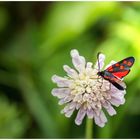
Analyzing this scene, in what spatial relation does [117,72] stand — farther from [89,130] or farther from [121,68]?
[89,130]

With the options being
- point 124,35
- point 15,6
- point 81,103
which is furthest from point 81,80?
point 15,6

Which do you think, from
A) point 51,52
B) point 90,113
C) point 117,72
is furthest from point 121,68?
point 51,52

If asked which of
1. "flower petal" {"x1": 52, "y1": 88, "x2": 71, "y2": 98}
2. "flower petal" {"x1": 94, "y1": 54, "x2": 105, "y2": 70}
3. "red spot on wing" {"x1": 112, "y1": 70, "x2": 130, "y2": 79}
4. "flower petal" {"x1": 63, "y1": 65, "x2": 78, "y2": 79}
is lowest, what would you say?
"red spot on wing" {"x1": 112, "y1": 70, "x2": 130, "y2": 79}

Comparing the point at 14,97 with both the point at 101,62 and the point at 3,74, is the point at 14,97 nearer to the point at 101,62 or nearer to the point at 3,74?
the point at 3,74

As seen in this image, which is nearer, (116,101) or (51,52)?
(116,101)

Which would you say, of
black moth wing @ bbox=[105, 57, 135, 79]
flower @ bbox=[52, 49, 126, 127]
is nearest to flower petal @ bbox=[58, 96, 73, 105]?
flower @ bbox=[52, 49, 126, 127]

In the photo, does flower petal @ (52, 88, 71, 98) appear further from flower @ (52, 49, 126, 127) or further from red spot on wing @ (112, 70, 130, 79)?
red spot on wing @ (112, 70, 130, 79)

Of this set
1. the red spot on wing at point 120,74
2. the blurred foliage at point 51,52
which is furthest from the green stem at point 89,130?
the red spot on wing at point 120,74
